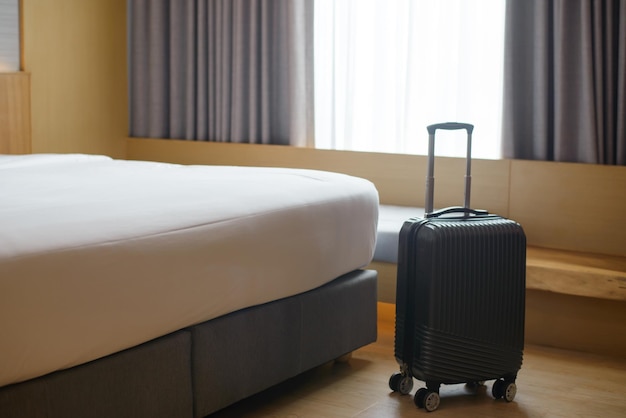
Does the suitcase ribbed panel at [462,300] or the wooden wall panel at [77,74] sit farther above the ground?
the wooden wall panel at [77,74]

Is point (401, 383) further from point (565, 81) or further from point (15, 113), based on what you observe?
point (15, 113)

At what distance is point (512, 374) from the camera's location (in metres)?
A: 2.52

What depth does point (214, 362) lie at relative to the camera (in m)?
2.11

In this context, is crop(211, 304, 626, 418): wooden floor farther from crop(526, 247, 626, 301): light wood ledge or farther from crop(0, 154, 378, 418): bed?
crop(526, 247, 626, 301): light wood ledge

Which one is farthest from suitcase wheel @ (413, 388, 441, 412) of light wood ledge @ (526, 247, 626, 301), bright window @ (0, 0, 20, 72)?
bright window @ (0, 0, 20, 72)

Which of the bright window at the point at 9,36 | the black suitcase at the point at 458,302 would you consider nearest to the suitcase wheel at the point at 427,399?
the black suitcase at the point at 458,302

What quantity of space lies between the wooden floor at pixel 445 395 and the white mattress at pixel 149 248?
0.35 metres

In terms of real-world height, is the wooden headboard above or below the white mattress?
above

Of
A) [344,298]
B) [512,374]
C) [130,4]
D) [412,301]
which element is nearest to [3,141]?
[130,4]

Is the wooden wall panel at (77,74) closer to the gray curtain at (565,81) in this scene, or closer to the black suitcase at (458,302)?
the gray curtain at (565,81)

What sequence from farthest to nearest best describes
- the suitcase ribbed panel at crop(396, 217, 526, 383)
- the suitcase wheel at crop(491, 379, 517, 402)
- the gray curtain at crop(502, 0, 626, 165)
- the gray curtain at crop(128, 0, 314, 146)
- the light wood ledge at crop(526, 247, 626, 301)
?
the gray curtain at crop(128, 0, 314, 146), the gray curtain at crop(502, 0, 626, 165), the light wood ledge at crop(526, 247, 626, 301), the suitcase wheel at crop(491, 379, 517, 402), the suitcase ribbed panel at crop(396, 217, 526, 383)

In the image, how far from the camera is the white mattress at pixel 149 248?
1605mm

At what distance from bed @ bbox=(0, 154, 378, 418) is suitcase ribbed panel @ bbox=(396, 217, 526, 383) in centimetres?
26

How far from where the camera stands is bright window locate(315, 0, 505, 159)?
12.5 ft
